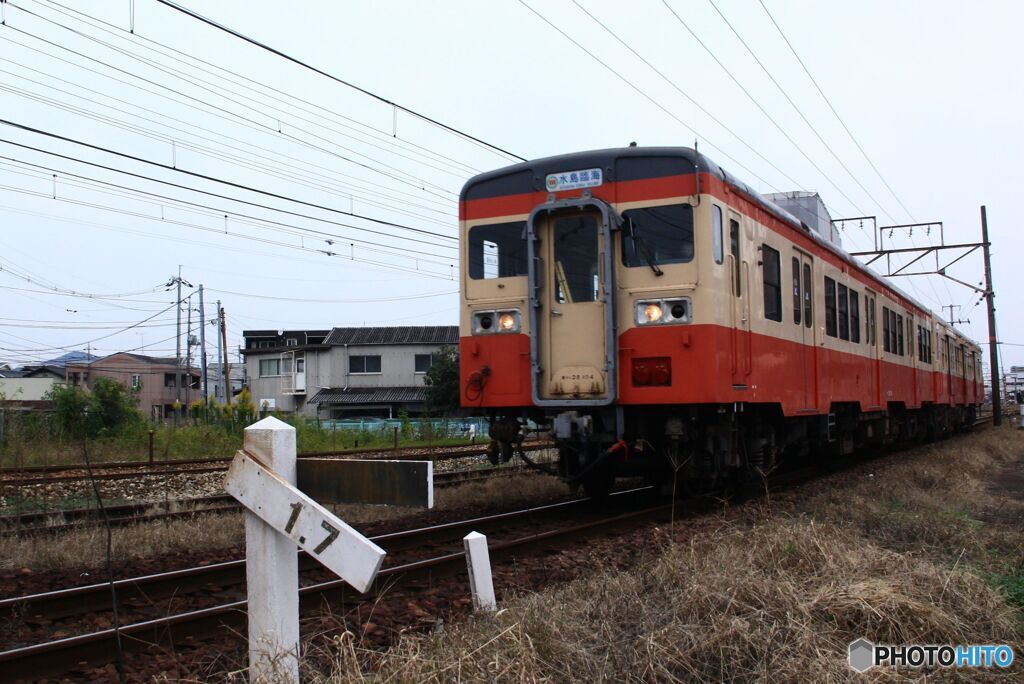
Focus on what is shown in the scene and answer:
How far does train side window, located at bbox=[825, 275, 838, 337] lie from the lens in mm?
11133

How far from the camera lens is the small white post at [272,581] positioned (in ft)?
9.14

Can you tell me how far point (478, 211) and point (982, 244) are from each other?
25684 mm

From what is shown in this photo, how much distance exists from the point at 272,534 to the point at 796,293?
27.5ft

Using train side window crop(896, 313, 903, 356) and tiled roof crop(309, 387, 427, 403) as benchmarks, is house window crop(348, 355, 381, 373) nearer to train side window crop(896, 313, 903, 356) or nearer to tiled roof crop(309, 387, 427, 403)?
tiled roof crop(309, 387, 427, 403)

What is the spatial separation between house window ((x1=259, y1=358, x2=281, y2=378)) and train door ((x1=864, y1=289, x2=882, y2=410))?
4500 cm

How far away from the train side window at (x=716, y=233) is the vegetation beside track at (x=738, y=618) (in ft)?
8.77

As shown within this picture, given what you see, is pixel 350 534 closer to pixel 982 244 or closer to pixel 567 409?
pixel 567 409

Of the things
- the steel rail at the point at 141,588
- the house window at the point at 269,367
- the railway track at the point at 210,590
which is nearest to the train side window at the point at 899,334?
the railway track at the point at 210,590

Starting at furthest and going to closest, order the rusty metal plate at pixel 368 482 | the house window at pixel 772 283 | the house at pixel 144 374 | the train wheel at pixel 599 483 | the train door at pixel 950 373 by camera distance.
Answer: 1. the house at pixel 144 374
2. the train door at pixel 950 373
3. the train wheel at pixel 599 483
4. the house window at pixel 772 283
5. the rusty metal plate at pixel 368 482

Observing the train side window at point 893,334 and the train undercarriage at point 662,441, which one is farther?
the train side window at point 893,334

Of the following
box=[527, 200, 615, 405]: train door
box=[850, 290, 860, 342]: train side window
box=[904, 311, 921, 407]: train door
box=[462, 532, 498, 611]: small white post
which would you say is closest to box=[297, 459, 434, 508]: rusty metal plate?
box=[462, 532, 498, 611]: small white post

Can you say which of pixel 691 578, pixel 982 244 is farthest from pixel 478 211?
pixel 982 244

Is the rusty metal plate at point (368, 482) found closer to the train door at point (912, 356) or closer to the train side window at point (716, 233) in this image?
the train side window at point (716, 233)

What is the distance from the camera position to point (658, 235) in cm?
802
